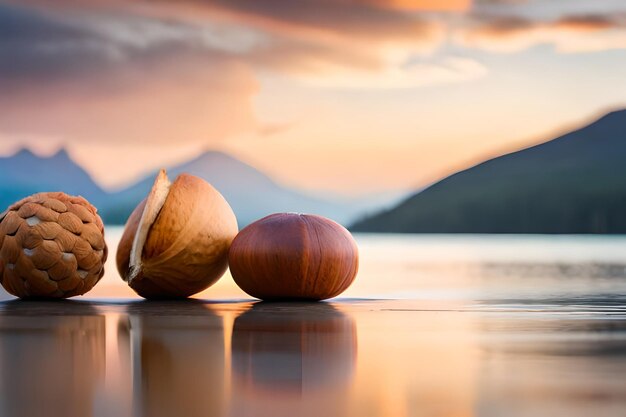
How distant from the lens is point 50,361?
4.28 meters

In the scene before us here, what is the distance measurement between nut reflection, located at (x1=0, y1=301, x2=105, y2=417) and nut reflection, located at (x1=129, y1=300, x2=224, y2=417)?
182 millimetres

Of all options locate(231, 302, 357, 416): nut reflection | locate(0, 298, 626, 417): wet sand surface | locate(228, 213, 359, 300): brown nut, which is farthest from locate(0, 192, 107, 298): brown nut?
locate(231, 302, 357, 416): nut reflection

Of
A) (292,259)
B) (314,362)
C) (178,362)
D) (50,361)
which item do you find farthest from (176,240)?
(314,362)

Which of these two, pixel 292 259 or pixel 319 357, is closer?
pixel 319 357

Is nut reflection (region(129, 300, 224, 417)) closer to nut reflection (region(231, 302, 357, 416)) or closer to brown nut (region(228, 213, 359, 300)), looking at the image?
nut reflection (region(231, 302, 357, 416))

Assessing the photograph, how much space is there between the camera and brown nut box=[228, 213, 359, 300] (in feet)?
25.6

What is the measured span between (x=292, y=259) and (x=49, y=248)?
1915mm

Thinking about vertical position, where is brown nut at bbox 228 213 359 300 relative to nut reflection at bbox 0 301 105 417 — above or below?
above

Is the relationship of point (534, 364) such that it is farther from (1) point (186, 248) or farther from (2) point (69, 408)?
(1) point (186, 248)

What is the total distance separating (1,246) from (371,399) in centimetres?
553

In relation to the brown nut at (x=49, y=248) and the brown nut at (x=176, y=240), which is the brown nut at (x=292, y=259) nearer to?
the brown nut at (x=176, y=240)

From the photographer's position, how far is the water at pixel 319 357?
323cm

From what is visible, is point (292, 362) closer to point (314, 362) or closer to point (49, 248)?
point (314, 362)

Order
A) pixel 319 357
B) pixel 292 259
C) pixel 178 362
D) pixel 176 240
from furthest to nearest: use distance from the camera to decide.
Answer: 1. pixel 176 240
2. pixel 292 259
3. pixel 319 357
4. pixel 178 362
